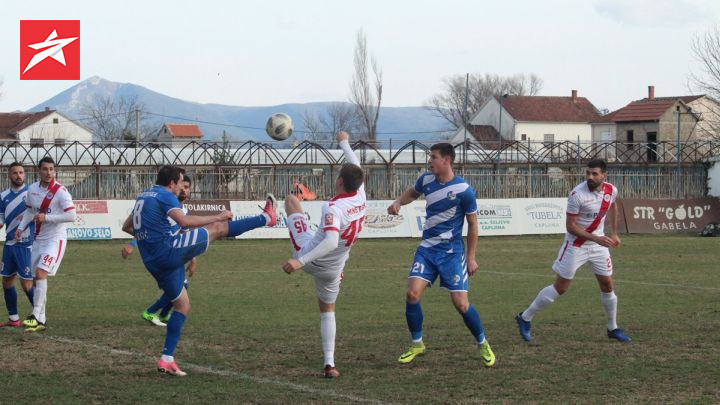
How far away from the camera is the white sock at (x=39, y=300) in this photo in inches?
538

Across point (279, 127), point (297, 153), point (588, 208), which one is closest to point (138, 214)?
point (588, 208)

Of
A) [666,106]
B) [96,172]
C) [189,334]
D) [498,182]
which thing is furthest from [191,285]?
[666,106]

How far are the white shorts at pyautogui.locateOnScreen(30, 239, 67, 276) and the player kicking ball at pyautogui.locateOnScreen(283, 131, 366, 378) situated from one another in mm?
5166

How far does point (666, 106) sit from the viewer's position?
87.4m

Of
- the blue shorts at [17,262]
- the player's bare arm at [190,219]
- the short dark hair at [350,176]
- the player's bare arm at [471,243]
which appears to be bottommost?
the blue shorts at [17,262]

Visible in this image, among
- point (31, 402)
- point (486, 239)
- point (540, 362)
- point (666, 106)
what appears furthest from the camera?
point (666, 106)

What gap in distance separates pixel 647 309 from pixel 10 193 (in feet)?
31.2

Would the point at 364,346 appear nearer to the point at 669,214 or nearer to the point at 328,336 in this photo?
the point at 328,336

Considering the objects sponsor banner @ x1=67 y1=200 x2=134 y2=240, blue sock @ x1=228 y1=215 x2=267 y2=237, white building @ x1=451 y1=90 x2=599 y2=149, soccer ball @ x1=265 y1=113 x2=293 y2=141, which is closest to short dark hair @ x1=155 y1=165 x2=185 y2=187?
blue sock @ x1=228 y1=215 x2=267 y2=237

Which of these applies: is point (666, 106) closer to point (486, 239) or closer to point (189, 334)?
point (486, 239)

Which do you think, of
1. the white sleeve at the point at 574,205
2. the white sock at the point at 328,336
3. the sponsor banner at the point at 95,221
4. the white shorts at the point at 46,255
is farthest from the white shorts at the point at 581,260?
the sponsor banner at the point at 95,221

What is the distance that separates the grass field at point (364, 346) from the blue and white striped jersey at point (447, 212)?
50.6 inches

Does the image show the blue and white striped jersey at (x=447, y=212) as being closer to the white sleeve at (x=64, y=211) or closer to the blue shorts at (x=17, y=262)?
the white sleeve at (x=64, y=211)

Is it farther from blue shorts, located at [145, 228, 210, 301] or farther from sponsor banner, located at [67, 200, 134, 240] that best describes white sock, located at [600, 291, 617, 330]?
sponsor banner, located at [67, 200, 134, 240]
